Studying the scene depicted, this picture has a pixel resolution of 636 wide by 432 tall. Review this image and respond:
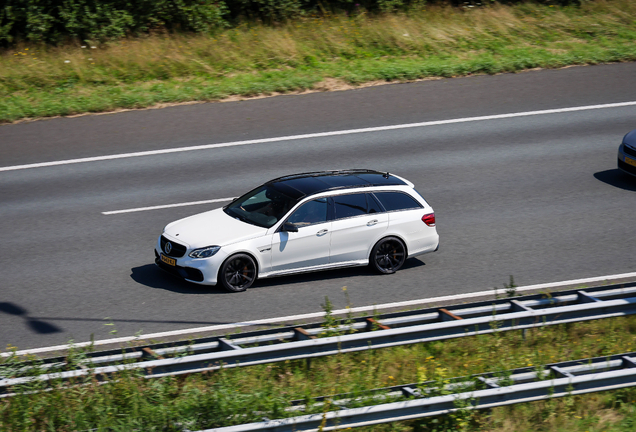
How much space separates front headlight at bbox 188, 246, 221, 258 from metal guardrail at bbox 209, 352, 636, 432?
164 inches

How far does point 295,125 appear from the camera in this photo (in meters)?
18.4

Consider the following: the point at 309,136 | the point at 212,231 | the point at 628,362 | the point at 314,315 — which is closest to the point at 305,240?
the point at 212,231

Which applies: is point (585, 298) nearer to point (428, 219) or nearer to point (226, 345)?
point (428, 219)

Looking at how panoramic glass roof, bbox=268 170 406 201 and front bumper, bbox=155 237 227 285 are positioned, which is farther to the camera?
panoramic glass roof, bbox=268 170 406 201

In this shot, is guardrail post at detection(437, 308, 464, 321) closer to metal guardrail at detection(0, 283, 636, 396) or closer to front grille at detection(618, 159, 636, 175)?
metal guardrail at detection(0, 283, 636, 396)

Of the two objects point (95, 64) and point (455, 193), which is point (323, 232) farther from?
point (95, 64)

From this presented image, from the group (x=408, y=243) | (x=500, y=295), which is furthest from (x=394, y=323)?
(x=408, y=243)

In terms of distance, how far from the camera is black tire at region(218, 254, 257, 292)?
1098 centimetres

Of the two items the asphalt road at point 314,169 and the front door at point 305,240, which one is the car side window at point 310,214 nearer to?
the front door at point 305,240

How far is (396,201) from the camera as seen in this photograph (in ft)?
40.1

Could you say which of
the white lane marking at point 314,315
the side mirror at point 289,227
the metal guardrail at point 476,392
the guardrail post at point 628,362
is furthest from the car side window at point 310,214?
the guardrail post at point 628,362

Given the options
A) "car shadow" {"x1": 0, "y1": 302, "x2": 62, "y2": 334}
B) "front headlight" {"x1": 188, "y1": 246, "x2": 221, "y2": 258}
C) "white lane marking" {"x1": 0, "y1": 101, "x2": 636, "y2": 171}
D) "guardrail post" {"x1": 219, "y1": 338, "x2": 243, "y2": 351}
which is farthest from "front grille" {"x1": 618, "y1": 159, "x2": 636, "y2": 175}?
"car shadow" {"x1": 0, "y1": 302, "x2": 62, "y2": 334}

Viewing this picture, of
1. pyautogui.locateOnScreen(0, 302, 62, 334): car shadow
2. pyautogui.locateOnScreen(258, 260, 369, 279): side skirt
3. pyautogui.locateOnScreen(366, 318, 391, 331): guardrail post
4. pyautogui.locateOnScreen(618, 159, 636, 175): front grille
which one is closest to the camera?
pyautogui.locateOnScreen(366, 318, 391, 331): guardrail post

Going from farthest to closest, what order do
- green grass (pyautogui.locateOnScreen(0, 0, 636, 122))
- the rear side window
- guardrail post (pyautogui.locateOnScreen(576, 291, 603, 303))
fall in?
green grass (pyautogui.locateOnScreen(0, 0, 636, 122)) < the rear side window < guardrail post (pyautogui.locateOnScreen(576, 291, 603, 303))
